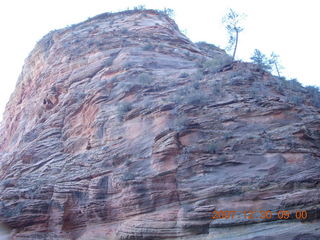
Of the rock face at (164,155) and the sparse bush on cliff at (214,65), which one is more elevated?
the sparse bush on cliff at (214,65)

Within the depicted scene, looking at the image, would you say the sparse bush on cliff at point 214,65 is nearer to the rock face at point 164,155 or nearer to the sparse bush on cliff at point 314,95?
the rock face at point 164,155

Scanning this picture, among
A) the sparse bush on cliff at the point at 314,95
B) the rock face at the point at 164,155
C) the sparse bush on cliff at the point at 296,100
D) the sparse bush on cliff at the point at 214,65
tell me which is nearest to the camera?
the rock face at the point at 164,155

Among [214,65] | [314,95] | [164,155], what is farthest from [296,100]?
[164,155]

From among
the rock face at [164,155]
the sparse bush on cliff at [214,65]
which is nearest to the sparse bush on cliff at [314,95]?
the rock face at [164,155]

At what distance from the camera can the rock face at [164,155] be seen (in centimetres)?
895

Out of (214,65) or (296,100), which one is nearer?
(296,100)

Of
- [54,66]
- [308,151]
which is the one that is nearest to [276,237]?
[308,151]

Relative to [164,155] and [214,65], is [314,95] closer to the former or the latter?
[214,65]

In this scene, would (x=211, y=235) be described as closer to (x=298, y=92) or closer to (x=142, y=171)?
(x=142, y=171)

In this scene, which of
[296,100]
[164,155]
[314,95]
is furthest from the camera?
[314,95]

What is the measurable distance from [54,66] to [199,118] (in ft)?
32.4

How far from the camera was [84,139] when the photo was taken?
13125 mm

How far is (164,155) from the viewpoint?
34.5 feet

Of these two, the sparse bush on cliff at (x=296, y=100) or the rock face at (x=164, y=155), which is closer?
the rock face at (x=164, y=155)
